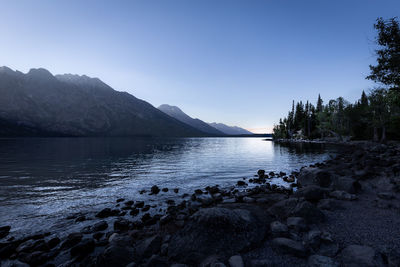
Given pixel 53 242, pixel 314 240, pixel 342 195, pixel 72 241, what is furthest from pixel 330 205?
pixel 53 242

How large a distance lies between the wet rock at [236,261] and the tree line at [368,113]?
2476 centimetres

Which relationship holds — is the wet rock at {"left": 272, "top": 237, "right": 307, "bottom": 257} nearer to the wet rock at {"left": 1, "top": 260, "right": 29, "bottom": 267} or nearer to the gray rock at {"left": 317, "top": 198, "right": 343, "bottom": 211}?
the gray rock at {"left": 317, "top": 198, "right": 343, "bottom": 211}

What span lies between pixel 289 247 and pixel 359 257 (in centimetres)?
175

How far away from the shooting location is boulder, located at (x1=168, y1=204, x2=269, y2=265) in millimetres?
6113

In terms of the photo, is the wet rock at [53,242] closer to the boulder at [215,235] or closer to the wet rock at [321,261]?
the boulder at [215,235]

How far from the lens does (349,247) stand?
5.49 meters

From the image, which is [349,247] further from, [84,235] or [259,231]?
[84,235]

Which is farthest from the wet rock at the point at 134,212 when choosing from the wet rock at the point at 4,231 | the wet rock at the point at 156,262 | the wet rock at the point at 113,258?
the wet rock at the point at 156,262

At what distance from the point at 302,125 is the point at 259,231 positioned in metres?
143

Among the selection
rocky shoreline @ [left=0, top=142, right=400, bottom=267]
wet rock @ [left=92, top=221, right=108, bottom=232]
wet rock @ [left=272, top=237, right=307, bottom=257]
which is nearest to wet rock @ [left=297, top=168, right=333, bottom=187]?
rocky shoreline @ [left=0, top=142, right=400, bottom=267]

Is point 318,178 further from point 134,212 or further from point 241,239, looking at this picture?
point 134,212

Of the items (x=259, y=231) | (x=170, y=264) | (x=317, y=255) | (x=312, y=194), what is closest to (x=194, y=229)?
(x=170, y=264)

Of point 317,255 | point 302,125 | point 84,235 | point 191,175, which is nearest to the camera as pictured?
point 317,255

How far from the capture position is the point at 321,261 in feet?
16.5
